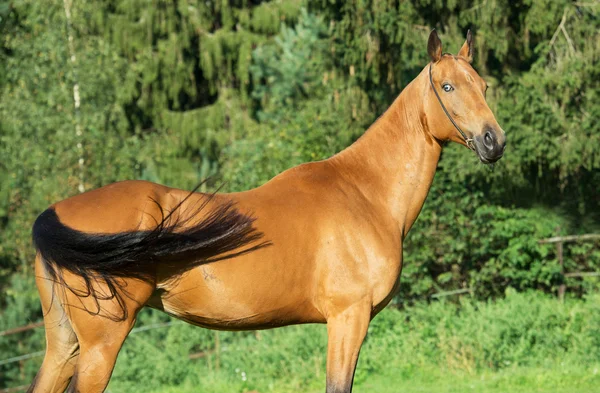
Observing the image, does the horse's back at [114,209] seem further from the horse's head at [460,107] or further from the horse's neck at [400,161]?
the horse's head at [460,107]

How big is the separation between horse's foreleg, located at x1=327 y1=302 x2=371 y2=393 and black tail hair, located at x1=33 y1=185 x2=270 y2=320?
2.56 ft

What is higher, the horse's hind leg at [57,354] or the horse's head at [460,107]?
the horse's head at [460,107]

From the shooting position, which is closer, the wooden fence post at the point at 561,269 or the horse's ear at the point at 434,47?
the horse's ear at the point at 434,47

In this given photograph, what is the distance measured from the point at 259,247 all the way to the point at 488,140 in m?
1.50

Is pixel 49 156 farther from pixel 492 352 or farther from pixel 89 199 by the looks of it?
pixel 89 199

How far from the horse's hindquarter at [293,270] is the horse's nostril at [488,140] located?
0.82 m

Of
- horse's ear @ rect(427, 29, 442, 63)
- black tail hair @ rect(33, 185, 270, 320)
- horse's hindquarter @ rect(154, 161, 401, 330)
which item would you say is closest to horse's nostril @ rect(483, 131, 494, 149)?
horse's ear @ rect(427, 29, 442, 63)

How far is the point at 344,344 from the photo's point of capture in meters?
5.06

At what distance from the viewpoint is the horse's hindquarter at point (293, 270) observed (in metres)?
4.95

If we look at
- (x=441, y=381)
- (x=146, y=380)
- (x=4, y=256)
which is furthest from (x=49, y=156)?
(x=441, y=381)

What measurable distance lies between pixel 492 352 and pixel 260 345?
10.1ft

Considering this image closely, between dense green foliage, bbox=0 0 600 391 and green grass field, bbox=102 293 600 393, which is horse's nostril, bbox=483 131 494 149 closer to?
dense green foliage, bbox=0 0 600 391

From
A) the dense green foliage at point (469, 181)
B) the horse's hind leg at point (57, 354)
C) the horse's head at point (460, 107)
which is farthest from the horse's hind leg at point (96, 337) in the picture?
the horse's head at point (460, 107)

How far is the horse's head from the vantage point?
5.13 m
